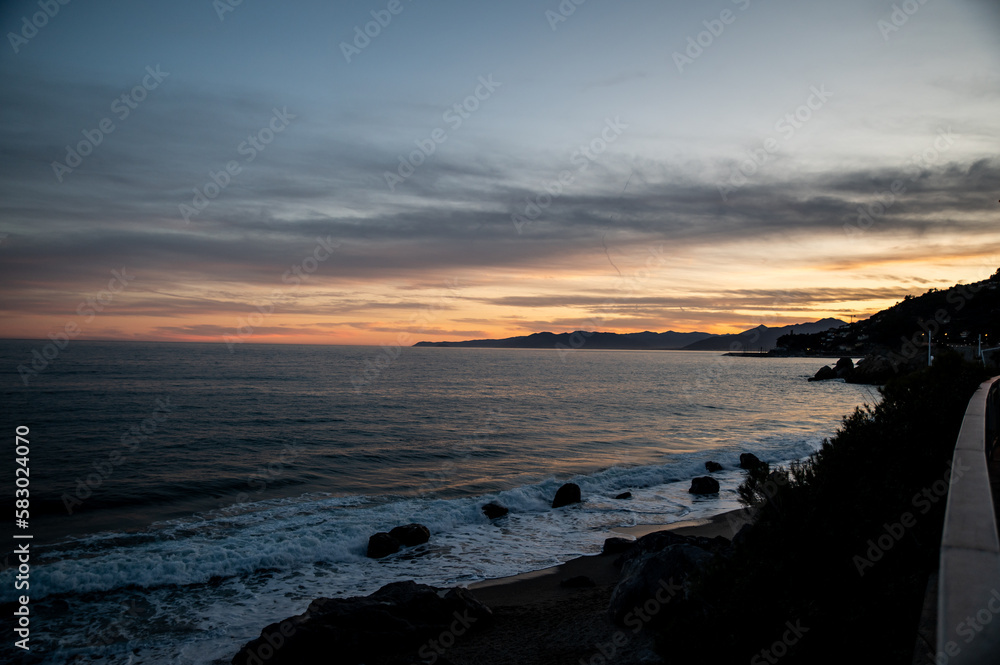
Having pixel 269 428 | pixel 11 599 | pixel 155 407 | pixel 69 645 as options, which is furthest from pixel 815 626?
pixel 155 407

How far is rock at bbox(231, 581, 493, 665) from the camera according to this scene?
338 inches

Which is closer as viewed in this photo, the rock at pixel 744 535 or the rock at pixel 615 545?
the rock at pixel 744 535

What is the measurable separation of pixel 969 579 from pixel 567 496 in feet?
58.5

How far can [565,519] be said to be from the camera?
56.9 feet

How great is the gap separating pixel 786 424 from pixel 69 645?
41922 millimetres

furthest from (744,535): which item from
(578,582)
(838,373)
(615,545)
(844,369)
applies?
(838,373)

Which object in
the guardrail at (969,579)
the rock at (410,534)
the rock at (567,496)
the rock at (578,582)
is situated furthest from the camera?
the rock at (567,496)

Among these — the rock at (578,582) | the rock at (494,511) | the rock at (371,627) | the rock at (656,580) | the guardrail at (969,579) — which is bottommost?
the rock at (494,511)

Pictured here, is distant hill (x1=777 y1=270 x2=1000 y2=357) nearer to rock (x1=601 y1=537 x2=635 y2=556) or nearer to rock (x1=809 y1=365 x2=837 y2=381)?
rock (x1=809 y1=365 x2=837 y2=381)

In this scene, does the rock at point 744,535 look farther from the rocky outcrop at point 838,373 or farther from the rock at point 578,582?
the rocky outcrop at point 838,373

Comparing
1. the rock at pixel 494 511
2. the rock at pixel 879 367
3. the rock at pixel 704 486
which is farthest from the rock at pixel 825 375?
the rock at pixel 494 511

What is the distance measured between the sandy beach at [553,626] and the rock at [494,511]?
179 inches

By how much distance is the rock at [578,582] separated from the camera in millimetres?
11672

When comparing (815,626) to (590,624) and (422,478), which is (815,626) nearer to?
(590,624)
